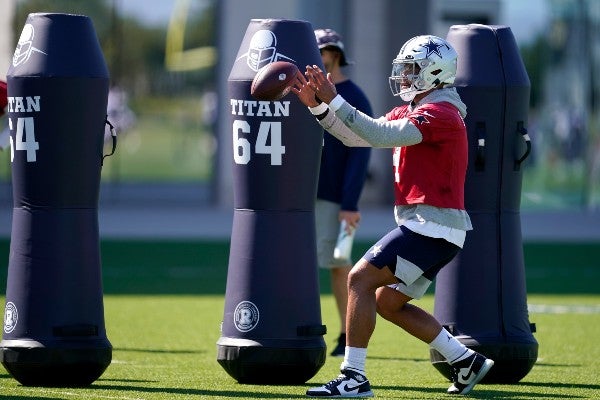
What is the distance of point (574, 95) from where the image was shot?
69.9 feet

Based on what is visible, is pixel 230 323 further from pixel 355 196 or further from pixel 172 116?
pixel 172 116

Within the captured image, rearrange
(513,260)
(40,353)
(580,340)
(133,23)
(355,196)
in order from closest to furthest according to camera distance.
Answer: (40,353) < (513,260) < (355,196) < (580,340) < (133,23)

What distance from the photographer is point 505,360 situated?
7.23 metres

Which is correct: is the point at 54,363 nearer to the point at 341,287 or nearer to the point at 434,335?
the point at 434,335

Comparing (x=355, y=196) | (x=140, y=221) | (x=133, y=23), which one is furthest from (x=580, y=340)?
(x=133, y=23)

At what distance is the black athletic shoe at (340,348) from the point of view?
8602 mm

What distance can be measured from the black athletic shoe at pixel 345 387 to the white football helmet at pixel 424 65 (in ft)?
4.35

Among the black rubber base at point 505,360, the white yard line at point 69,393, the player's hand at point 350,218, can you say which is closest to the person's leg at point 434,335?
the black rubber base at point 505,360

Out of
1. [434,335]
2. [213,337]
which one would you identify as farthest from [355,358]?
[213,337]

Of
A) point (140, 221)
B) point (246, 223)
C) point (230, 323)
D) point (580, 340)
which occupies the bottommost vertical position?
point (140, 221)

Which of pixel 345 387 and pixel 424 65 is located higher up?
pixel 424 65

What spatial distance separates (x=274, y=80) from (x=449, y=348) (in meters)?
1.52

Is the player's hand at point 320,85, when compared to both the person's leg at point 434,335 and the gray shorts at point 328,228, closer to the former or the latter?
the person's leg at point 434,335

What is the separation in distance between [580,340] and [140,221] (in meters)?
10.3
